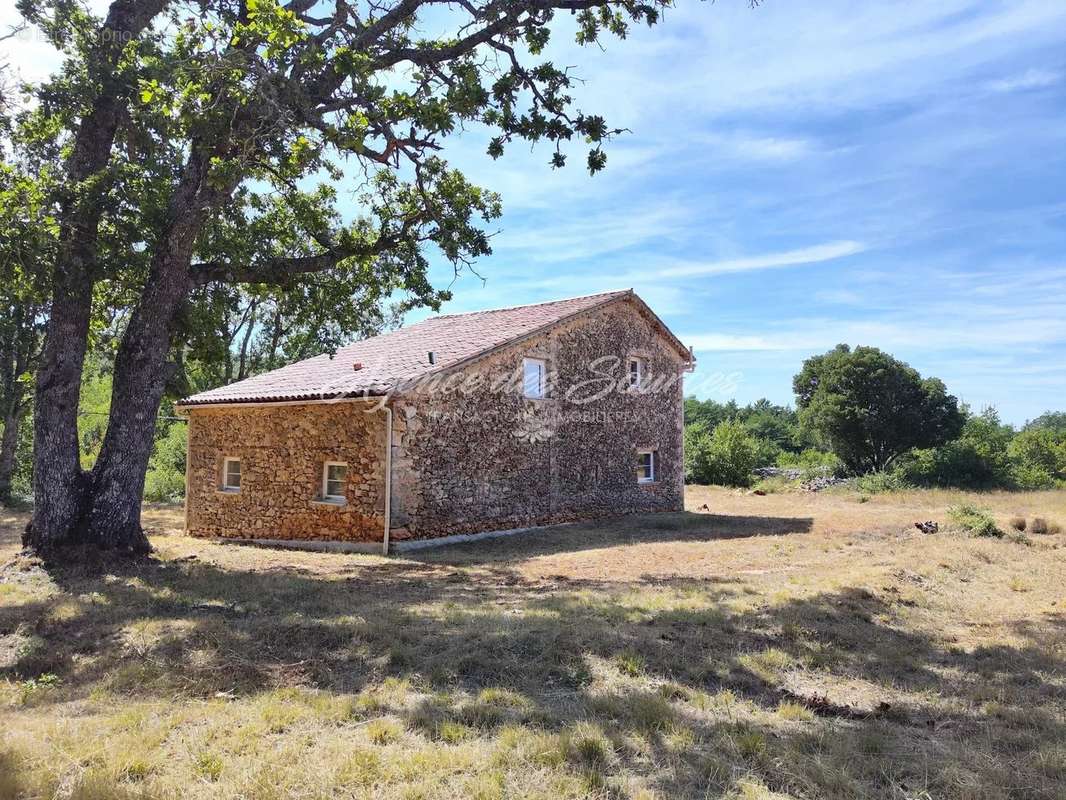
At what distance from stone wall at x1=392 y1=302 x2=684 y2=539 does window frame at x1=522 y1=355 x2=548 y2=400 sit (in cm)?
10

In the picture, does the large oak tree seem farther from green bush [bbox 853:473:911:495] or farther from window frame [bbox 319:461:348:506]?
green bush [bbox 853:473:911:495]

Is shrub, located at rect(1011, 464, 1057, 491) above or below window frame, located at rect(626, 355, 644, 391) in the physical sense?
below

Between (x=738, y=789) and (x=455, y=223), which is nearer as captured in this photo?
(x=738, y=789)

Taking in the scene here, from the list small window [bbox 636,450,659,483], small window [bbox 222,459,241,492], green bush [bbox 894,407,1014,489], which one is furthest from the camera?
green bush [bbox 894,407,1014,489]

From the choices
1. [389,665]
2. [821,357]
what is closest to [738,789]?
[389,665]

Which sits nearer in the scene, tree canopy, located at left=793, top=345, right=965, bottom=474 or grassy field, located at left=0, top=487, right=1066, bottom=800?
grassy field, located at left=0, top=487, right=1066, bottom=800

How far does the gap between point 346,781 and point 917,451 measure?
35037 millimetres

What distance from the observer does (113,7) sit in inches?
374

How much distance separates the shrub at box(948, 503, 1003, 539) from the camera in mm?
13211

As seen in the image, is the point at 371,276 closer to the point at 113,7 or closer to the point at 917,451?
the point at 113,7

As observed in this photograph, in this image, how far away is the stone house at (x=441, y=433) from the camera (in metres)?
12.3

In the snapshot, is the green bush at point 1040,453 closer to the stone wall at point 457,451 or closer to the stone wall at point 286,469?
the stone wall at point 457,451

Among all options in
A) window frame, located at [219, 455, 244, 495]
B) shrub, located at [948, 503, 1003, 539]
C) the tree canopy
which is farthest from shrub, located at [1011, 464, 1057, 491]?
window frame, located at [219, 455, 244, 495]

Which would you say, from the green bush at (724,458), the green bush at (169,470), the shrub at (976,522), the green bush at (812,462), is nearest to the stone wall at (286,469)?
the green bush at (169,470)
